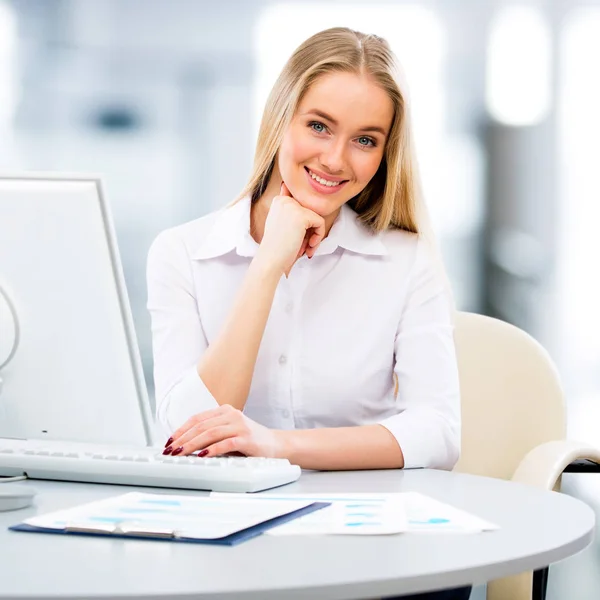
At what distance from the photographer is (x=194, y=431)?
3.85 ft

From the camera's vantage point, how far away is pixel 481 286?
3775 mm

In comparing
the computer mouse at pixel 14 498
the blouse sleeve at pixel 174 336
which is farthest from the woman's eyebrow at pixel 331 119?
the computer mouse at pixel 14 498

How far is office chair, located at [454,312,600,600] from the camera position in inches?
68.1

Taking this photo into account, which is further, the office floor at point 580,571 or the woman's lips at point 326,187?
the office floor at point 580,571

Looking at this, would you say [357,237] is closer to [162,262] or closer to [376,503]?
[162,262]

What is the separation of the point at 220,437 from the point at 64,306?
0.27 meters

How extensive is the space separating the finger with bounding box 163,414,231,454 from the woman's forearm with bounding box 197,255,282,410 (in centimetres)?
28

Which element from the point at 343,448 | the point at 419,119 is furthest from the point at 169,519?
the point at 419,119

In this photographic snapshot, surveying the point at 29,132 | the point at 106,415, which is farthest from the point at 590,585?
the point at 29,132

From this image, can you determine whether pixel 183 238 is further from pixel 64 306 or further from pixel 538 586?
pixel 538 586

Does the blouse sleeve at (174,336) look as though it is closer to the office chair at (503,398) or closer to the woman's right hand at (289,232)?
the woman's right hand at (289,232)

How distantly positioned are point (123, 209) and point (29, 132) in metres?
0.52

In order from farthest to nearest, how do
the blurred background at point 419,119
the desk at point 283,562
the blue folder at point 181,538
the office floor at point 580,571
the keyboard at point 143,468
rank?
the blurred background at point 419,119 → the office floor at point 580,571 → the keyboard at point 143,468 → the blue folder at point 181,538 → the desk at point 283,562

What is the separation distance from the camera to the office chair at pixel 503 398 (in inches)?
68.1
